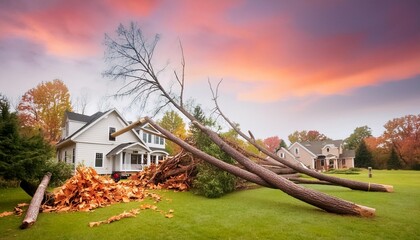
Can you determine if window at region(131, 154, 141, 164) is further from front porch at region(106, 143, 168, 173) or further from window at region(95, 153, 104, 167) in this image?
window at region(95, 153, 104, 167)

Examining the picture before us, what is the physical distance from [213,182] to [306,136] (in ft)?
203

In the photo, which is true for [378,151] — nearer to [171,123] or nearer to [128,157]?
[171,123]

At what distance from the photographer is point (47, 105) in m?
27.0

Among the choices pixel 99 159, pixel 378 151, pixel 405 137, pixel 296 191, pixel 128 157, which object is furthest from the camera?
pixel 378 151

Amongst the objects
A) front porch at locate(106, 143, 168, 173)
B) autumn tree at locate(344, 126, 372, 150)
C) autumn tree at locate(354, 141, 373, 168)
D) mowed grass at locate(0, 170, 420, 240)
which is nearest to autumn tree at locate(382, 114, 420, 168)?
autumn tree at locate(354, 141, 373, 168)

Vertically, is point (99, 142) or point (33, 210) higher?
point (99, 142)

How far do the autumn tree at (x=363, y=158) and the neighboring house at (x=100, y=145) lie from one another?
38180 millimetres

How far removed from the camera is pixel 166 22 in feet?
32.7

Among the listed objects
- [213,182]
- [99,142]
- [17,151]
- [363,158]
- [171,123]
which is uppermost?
[171,123]

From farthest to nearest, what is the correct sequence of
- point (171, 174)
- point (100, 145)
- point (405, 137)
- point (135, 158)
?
point (405, 137), point (135, 158), point (100, 145), point (171, 174)

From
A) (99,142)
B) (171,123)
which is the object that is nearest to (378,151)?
(171,123)

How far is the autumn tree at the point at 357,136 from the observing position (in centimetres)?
6153

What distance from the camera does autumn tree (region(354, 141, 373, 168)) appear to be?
43906mm

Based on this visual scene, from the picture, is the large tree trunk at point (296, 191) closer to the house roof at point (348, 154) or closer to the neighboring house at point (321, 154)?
the neighboring house at point (321, 154)
